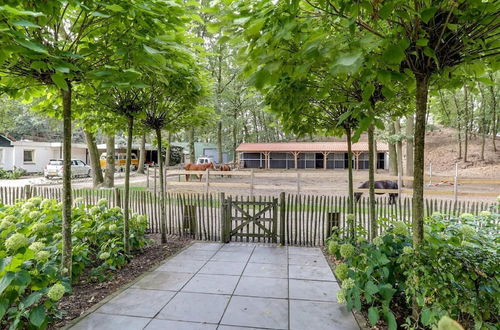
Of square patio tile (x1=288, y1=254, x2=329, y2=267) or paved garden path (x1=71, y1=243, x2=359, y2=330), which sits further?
square patio tile (x1=288, y1=254, x2=329, y2=267)

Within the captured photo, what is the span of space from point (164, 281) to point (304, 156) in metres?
27.0

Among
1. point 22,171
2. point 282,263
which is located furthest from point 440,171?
point 22,171

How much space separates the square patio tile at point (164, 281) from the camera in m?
3.78

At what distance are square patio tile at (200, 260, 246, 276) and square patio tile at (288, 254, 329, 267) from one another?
2.96 feet

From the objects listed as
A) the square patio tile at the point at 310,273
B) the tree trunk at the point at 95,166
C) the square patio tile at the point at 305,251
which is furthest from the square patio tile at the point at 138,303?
the tree trunk at the point at 95,166

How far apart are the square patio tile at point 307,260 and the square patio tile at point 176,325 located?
221 cm

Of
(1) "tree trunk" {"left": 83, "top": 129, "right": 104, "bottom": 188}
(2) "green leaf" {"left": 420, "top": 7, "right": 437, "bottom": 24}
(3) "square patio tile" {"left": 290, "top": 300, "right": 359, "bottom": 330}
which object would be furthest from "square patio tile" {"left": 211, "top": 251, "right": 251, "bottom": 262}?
(1) "tree trunk" {"left": 83, "top": 129, "right": 104, "bottom": 188}

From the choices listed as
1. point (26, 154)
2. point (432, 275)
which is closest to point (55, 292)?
point (432, 275)

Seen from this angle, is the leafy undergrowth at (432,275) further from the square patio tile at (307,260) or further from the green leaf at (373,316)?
the square patio tile at (307,260)

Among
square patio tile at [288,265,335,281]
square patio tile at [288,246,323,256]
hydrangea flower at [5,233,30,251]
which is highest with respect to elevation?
hydrangea flower at [5,233,30,251]

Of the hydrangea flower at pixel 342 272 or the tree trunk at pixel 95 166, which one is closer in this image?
the hydrangea flower at pixel 342 272

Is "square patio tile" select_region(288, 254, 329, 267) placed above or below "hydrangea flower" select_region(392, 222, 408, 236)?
below

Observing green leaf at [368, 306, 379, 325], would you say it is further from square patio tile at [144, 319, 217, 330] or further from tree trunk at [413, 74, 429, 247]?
square patio tile at [144, 319, 217, 330]

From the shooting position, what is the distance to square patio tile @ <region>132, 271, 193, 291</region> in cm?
378
